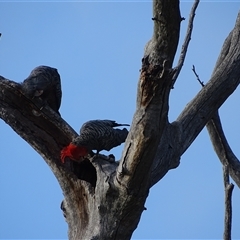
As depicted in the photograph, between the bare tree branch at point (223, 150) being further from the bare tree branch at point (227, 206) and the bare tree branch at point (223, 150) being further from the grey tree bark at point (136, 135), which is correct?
the bare tree branch at point (227, 206)

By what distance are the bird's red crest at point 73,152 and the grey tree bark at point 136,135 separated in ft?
0.44

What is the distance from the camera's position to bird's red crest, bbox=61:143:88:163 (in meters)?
5.57

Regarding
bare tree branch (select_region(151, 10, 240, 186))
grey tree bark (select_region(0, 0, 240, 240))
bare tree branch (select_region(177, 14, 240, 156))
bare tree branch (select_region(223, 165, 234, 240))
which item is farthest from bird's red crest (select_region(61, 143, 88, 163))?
bare tree branch (select_region(223, 165, 234, 240))

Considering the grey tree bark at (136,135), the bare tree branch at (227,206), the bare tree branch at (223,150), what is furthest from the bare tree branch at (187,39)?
the bare tree branch at (227,206)

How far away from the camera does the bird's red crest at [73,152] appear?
5570 mm

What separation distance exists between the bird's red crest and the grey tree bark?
13cm

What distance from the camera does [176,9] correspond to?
175 inches

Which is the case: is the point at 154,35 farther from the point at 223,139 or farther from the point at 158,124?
the point at 223,139

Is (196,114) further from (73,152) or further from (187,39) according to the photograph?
(73,152)

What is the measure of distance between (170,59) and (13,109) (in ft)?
7.38

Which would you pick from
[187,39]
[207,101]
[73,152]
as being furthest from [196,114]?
[73,152]

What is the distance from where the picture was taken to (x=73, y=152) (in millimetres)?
5578

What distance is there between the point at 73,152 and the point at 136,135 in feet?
3.95

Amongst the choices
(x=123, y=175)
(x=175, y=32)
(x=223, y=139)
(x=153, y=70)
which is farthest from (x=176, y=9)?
(x=223, y=139)
